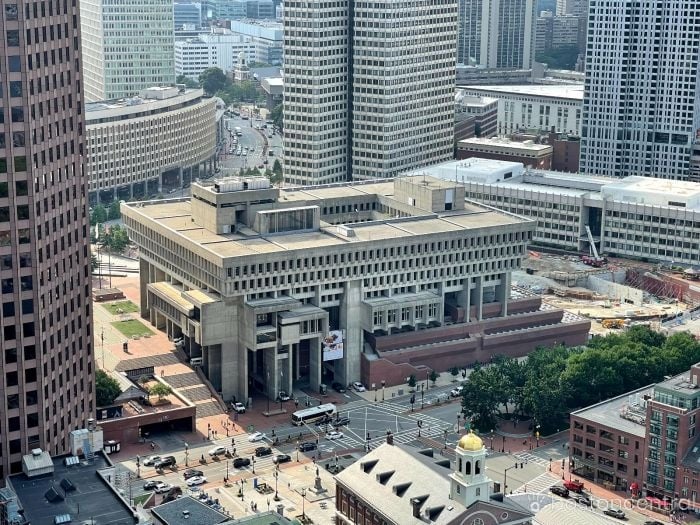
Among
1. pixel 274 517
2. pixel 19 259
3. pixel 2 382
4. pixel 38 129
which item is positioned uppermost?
pixel 38 129

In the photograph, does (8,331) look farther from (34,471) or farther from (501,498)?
(501,498)

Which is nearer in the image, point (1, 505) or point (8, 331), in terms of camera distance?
point (1, 505)

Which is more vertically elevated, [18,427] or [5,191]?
[5,191]

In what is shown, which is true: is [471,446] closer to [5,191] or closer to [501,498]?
[501,498]

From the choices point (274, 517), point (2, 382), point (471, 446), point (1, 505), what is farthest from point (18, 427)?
point (471, 446)

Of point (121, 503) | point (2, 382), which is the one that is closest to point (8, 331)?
point (2, 382)

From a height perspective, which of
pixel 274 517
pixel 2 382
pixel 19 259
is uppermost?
pixel 19 259

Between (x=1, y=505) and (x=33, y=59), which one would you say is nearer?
(x=1, y=505)
